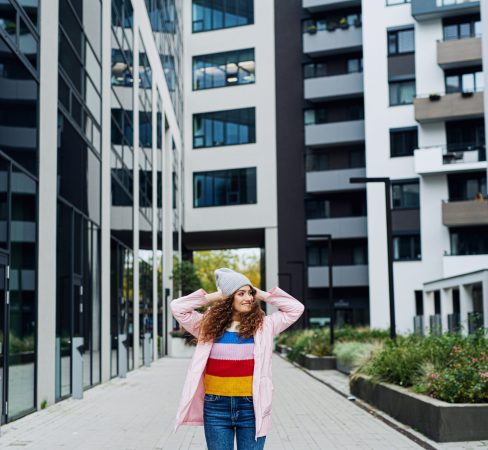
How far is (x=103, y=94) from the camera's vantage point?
72.8 ft

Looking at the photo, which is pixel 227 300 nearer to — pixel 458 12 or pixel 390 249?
pixel 390 249

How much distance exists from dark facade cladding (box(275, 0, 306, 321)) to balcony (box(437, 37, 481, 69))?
9.38m

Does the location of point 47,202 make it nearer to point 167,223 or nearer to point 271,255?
point 167,223

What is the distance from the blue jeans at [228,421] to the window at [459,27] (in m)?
45.8

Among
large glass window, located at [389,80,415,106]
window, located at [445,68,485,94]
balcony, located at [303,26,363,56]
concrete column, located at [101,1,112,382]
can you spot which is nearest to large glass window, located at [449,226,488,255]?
window, located at [445,68,485,94]

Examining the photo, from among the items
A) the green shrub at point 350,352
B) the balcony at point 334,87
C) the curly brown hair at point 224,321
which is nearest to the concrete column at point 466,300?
the green shrub at point 350,352

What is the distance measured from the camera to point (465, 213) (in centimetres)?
4625

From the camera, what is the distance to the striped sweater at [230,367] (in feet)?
18.0

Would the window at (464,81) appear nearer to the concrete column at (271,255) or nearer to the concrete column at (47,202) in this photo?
the concrete column at (271,255)

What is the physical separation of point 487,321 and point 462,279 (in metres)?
4.78

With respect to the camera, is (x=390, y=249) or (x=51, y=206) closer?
(x=51, y=206)

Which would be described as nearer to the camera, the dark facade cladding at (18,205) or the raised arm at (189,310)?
the raised arm at (189,310)

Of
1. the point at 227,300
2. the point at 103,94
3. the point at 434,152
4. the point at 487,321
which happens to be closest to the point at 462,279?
the point at 487,321

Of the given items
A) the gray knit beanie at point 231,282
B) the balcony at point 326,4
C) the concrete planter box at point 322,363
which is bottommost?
the concrete planter box at point 322,363
